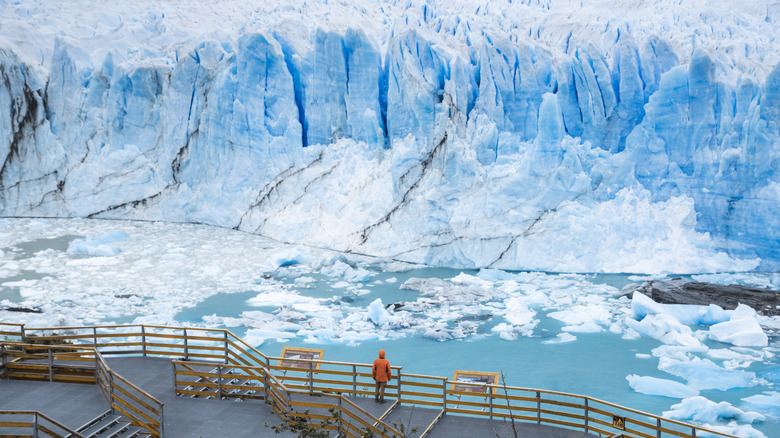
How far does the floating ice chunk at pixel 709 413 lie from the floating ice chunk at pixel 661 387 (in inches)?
25.5

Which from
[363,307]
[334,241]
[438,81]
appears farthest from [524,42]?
[363,307]

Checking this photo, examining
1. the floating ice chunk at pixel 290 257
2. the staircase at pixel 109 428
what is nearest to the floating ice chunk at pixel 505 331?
the floating ice chunk at pixel 290 257

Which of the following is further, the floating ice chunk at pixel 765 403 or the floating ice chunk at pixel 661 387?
the floating ice chunk at pixel 661 387

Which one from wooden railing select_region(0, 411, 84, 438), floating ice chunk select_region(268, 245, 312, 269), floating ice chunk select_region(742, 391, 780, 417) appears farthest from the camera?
floating ice chunk select_region(268, 245, 312, 269)

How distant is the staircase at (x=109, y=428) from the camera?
5.97 metres

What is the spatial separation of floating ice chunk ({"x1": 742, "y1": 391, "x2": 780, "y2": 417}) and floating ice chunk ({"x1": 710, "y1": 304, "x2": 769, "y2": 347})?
212cm

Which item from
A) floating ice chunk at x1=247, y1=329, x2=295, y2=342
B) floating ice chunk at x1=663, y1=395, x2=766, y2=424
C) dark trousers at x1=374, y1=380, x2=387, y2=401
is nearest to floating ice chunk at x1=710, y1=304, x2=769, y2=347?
floating ice chunk at x1=663, y1=395, x2=766, y2=424

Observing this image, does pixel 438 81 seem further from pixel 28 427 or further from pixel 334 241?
pixel 28 427

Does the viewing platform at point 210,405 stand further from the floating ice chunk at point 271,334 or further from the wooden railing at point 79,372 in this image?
the floating ice chunk at point 271,334

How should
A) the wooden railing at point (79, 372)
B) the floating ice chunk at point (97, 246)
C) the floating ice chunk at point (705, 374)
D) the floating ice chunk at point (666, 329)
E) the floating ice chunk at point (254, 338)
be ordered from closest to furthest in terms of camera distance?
the wooden railing at point (79, 372) < the floating ice chunk at point (705, 374) < the floating ice chunk at point (666, 329) < the floating ice chunk at point (254, 338) < the floating ice chunk at point (97, 246)

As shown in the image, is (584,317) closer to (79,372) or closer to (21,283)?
(79,372)

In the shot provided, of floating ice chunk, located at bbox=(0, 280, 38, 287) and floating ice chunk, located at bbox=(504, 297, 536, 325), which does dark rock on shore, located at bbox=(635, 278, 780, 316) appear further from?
floating ice chunk, located at bbox=(0, 280, 38, 287)

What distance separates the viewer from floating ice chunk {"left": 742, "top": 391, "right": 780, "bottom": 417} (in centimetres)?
891

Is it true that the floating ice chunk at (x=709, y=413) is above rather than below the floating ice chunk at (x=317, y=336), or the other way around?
above
